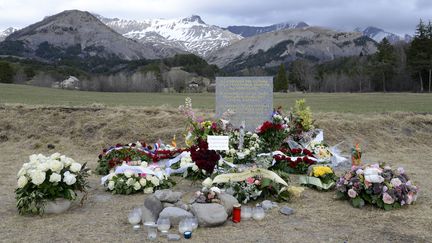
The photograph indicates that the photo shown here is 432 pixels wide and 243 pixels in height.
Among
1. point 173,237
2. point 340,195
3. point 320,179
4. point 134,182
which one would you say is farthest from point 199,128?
point 173,237

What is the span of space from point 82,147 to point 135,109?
3485 mm

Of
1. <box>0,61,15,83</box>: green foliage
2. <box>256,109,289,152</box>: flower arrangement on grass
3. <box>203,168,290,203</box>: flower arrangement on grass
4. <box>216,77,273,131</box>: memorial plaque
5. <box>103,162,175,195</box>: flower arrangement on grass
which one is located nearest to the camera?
<box>203,168,290,203</box>: flower arrangement on grass

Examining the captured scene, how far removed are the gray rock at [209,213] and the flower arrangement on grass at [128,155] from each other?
4440 mm

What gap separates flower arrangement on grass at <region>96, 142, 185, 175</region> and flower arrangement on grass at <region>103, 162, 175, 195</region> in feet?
5.91

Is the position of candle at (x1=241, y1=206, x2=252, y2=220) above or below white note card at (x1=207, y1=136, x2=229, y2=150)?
below

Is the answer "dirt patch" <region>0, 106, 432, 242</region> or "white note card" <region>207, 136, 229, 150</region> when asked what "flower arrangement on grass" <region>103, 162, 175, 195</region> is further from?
"white note card" <region>207, 136, 229, 150</region>

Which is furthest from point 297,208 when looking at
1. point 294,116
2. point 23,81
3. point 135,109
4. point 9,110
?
point 23,81

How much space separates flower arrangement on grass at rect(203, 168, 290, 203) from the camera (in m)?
7.95

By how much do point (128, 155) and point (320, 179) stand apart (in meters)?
4.83

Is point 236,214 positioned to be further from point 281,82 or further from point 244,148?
point 281,82

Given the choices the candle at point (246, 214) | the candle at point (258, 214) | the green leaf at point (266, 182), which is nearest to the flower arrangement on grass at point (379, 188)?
the green leaf at point (266, 182)

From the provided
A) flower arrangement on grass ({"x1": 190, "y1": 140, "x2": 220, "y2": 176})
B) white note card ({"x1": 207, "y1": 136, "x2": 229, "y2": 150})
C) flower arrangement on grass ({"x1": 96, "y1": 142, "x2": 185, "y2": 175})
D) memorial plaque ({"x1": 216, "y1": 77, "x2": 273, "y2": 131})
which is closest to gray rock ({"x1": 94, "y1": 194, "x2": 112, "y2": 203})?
flower arrangement on grass ({"x1": 190, "y1": 140, "x2": 220, "y2": 176})

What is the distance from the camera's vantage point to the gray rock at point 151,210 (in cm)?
668

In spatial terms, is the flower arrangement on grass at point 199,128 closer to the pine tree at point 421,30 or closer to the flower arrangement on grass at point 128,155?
the flower arrangement on grass at point 128,155
